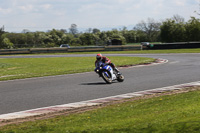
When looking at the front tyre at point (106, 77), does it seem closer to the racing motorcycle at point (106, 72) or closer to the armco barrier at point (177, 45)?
the racing motorcycle at point (106, 72)

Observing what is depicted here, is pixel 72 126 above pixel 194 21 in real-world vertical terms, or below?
below

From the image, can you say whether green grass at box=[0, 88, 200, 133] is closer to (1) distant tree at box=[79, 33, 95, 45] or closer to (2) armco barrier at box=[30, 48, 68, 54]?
(2) armco barrier at box=[30, 48, 68, 54]

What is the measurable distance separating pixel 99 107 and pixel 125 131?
11.8 feet

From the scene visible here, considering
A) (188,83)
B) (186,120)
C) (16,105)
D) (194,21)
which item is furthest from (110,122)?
(194,21)

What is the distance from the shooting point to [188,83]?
45.3 ft

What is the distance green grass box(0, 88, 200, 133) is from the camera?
602cm

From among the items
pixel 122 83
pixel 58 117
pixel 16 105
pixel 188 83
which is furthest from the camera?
pixel 122 83

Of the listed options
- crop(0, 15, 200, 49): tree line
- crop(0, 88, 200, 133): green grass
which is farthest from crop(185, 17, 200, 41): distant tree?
crop(0, 88, 200, 133): green grass

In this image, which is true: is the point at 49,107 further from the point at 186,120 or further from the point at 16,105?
the point at 186,120

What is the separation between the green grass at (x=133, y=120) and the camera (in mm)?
6020

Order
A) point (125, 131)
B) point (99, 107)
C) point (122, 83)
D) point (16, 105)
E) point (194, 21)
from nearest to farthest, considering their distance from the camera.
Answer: point (125, 131)
point (99, 107)
point (16, 105)
point (122, 83)
point (194, 21)

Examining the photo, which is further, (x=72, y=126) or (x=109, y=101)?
(x=109, y=101)

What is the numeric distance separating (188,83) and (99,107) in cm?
560

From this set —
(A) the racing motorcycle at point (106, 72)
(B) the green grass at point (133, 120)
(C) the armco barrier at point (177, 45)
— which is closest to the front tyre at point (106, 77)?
(A) the racing motorcycle at point (106, 72)
